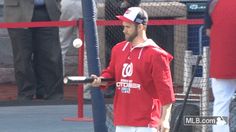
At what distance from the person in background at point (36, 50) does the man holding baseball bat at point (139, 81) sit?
5645mm

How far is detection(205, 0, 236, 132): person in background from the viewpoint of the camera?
9.90 m

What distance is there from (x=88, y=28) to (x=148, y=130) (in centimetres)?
108

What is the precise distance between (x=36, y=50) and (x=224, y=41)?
472cm

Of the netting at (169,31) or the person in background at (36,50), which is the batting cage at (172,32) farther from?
the person in background at (36,50)

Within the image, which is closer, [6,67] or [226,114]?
[226,114]

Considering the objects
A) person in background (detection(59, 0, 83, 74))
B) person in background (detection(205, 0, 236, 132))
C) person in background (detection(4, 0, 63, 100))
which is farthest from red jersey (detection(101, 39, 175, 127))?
person in background (detection(59, 0, 83, 74))

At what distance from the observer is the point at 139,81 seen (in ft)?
26.6

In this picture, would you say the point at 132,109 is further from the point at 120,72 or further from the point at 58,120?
the point at 58,120

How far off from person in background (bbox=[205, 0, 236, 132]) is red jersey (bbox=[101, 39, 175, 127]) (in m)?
1.83

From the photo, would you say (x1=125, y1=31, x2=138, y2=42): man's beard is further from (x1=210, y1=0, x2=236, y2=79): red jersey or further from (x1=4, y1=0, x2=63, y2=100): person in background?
(x1=4, y1=0, x2=63, y2=100): person in background

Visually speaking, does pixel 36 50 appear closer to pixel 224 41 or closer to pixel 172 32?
pixel 172 32

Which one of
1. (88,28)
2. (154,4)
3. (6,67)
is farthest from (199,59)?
(6,67)

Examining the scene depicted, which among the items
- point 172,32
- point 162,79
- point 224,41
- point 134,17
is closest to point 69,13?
point 172,32

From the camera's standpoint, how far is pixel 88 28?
8.40 m
